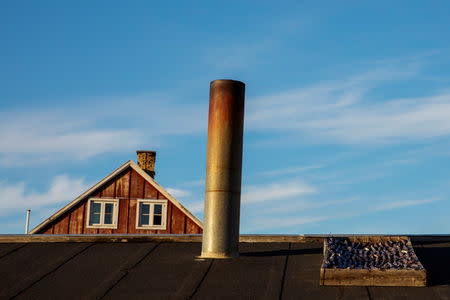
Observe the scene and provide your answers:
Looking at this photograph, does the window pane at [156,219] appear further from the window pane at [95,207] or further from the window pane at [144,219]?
the window pane at [95,207]

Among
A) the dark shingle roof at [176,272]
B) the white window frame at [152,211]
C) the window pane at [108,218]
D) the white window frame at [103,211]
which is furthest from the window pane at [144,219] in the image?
the dark shingle roof at [176,272]

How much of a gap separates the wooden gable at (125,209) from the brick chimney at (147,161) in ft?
5.78

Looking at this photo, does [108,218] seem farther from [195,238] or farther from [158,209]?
[195,238]

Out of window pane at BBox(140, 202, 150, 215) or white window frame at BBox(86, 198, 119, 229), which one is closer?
white window frame at BBox(86, 198, 119, 229)

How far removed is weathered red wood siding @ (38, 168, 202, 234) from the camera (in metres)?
31.4

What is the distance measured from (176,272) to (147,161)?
2152cm

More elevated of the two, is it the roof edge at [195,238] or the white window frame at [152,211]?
the white window frame at [152,211]

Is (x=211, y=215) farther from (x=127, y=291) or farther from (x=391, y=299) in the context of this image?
(x=391, y=299)

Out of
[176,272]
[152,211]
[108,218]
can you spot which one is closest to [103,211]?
[108,218]

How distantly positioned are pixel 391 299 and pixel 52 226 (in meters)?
24.4

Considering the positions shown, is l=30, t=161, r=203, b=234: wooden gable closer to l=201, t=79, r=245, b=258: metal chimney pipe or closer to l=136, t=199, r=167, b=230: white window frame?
l=136, t=199, r=167, b=230: white window frame

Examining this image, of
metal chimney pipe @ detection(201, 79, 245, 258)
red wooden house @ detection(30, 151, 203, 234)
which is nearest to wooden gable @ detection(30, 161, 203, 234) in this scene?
red wooden house @ detection(30, 151, 203, 234)

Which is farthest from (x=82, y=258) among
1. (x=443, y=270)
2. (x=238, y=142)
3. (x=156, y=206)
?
(x=156, y=206)

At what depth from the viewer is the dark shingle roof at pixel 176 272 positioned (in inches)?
431
